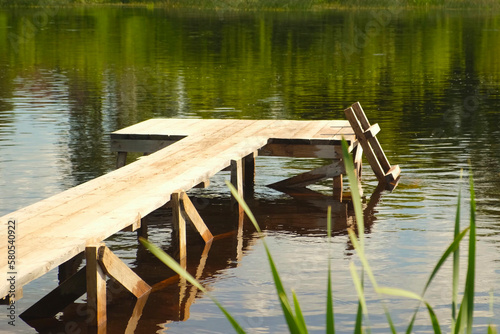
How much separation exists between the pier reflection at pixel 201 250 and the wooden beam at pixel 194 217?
0.12 meters

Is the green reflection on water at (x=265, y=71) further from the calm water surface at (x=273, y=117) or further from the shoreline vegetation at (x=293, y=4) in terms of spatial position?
the shoreline vegetation at (x=293, y=4)

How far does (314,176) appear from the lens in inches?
503

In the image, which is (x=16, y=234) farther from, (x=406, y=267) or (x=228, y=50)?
(x=228, y=50)

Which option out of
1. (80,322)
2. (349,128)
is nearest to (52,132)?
(349,128)

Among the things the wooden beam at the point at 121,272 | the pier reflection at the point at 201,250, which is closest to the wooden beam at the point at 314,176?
the pier reflection at the point at 201,250

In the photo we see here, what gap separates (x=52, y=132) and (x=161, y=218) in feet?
23.3

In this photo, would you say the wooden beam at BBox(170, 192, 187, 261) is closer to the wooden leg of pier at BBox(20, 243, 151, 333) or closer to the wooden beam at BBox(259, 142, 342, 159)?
Result: the wooden leg of pier at BBox(20, 243, 151, 333)

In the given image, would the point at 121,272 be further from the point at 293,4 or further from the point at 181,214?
the point at 293,4

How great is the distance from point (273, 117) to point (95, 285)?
526 inches

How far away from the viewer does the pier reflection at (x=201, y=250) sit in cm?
750

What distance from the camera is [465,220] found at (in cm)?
1120

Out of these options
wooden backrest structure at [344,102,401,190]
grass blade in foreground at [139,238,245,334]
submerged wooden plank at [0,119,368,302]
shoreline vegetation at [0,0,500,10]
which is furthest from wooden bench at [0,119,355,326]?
shoreline vegetation at [0,0,500,10]

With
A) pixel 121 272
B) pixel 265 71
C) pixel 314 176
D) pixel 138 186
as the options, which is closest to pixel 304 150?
pixel 314 176

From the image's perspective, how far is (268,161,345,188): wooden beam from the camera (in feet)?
40.8
